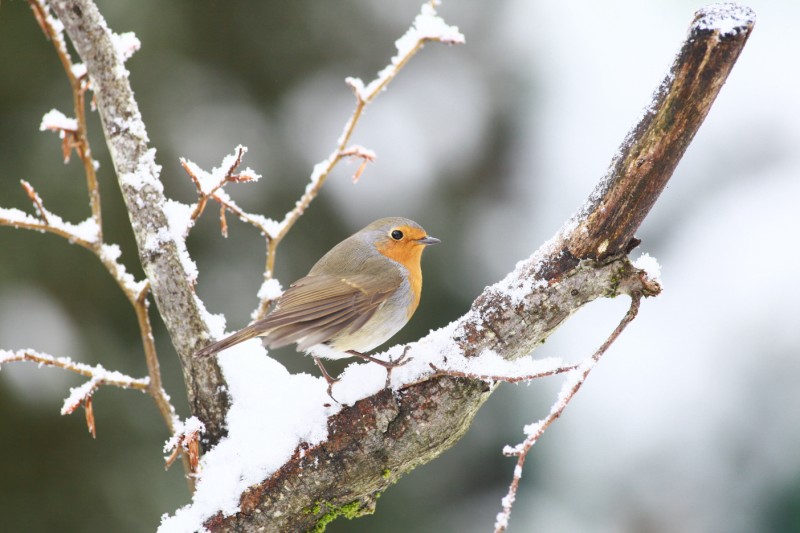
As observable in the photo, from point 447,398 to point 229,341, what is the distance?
2.21ft

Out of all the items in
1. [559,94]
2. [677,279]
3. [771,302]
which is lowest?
[771,302]

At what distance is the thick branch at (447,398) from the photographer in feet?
7.07

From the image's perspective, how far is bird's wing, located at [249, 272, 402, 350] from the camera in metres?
2.33

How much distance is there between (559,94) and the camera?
15.1 feet

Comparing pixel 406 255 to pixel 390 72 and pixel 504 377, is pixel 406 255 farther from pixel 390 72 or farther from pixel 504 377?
pixel 504 377

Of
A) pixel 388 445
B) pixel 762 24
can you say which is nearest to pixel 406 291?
pixel 388 445

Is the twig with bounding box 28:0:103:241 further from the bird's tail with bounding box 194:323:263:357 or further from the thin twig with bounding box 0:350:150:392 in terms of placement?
the bird's tail with bounding box 194:323:263:357

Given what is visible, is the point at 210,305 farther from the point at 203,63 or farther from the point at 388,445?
the point at 388,445

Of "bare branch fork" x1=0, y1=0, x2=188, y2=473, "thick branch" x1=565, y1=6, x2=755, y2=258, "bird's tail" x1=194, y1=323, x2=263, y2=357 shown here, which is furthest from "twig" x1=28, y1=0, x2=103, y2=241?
"thick branch" x1=565, y1=6, x2=755, y2=258

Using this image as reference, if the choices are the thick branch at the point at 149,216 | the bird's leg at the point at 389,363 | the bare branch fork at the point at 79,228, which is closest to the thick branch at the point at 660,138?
the bird's leg at the point at 389,363

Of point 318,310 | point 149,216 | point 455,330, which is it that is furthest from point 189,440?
point 455,330

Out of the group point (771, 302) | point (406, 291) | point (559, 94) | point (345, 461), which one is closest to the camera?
point (345, 461)

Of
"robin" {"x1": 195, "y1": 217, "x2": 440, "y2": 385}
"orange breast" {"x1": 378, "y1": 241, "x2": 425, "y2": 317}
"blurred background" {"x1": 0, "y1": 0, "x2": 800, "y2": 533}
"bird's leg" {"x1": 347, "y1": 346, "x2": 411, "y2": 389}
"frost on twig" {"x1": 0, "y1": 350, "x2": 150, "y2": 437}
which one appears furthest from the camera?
"blurred background" {"x1": 0, "y1": 0, "x2": 800, "y2": 533}

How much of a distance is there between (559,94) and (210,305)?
2.48 m
